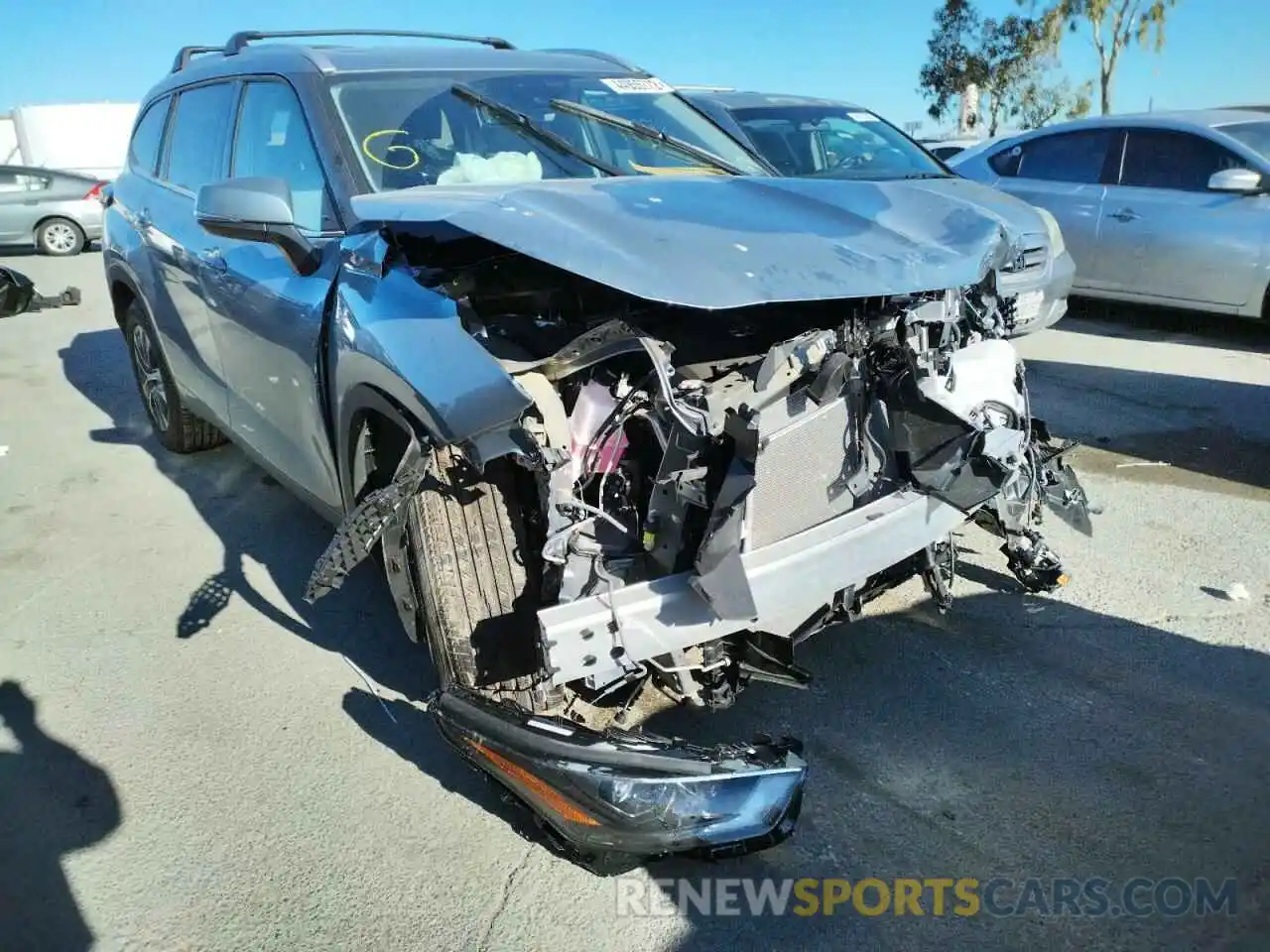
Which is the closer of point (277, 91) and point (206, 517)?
point (277, 91)

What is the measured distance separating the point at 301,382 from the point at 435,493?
0.83 meters

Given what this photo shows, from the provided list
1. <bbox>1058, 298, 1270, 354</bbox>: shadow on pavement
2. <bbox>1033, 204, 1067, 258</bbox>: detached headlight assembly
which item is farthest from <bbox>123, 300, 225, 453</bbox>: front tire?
<bbox>1058, 298, 1270, 354</bbox>: shadow on pavement

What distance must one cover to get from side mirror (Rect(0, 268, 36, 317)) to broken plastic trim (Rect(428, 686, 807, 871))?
9.82 metres

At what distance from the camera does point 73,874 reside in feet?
8.00

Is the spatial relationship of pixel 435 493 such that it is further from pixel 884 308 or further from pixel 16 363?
pixel 16 363

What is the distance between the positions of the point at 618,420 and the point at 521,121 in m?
1.54

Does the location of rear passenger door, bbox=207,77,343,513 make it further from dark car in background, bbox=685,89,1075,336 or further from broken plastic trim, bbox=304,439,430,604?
dark car in background, bbox=685,89,1075,336

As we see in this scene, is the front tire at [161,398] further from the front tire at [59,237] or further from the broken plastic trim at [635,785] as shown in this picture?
the front tire at [59,237]

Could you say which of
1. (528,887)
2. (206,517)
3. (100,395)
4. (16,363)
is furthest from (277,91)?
(16,363)

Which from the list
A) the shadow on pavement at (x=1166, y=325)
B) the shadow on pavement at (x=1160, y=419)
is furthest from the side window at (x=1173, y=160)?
the shadow on pavement at (x=1160, y=419)

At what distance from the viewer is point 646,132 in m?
3.57

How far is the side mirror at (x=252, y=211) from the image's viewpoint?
106 inches

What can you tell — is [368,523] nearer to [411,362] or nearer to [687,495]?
[411,362]
